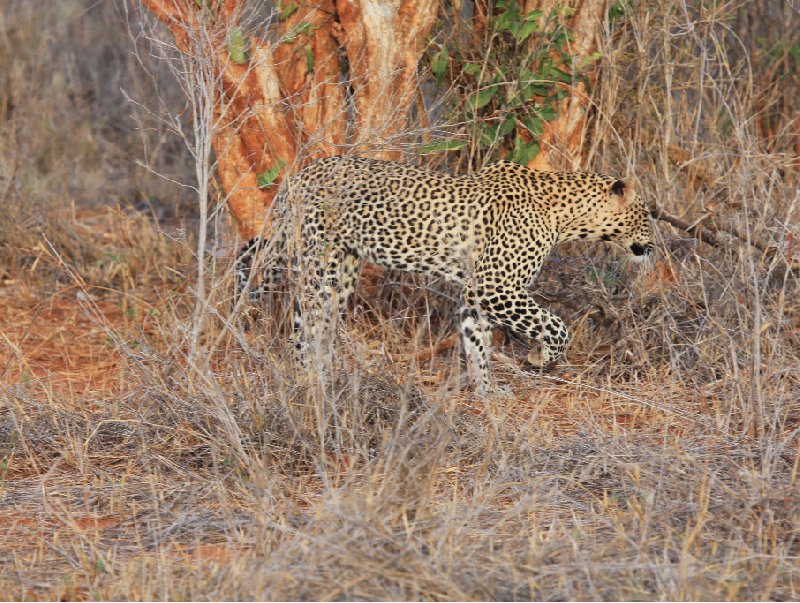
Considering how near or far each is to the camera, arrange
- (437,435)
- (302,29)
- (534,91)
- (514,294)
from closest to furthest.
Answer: (437,435), (514,294), (302,29), (534,91)

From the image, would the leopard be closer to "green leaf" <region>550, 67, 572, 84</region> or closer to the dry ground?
the dry ground

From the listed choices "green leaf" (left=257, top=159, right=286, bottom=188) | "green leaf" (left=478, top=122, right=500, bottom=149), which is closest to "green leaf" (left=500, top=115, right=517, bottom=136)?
"green leaf" (left=478, top=122, right=500, bottom=149)

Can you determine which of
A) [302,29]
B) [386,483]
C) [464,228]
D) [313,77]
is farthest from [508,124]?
[386,483]

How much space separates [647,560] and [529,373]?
104 inches

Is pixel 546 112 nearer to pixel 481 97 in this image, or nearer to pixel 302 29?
pixel 481 97

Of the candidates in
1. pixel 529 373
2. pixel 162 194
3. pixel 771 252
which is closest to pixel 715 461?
pixel 529 373

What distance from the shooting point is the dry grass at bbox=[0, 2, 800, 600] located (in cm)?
414

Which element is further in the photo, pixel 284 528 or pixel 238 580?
pixel 284 528

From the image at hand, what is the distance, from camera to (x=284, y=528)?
166 inches

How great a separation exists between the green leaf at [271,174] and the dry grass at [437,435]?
0.83 metres

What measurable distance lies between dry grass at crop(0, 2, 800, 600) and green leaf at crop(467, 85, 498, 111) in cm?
70

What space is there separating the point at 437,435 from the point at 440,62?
10.4 feet

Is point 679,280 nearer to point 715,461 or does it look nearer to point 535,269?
point 535,269

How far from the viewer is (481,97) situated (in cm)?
753
